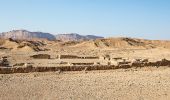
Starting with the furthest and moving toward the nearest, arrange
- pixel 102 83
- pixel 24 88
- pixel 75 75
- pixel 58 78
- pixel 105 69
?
pixel 105 69 < pixel 75 75 < pixel 58 78 < pixel 102 83 < pixel 24 88

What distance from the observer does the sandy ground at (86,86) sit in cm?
1630

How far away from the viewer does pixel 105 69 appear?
27141mm

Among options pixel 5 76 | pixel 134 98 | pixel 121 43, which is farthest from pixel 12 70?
pixel 121 43

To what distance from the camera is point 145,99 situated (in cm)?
1591

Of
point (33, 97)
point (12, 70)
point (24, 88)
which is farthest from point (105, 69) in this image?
point (33, 97)

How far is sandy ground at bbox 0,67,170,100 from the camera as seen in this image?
1630 centimetres

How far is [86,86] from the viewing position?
1922 cm

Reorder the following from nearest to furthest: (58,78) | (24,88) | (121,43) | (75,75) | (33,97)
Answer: (33,97) → (24,88) → (58,78) → (75,75) → (121,43)

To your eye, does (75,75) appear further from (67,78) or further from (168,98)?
(168,98)

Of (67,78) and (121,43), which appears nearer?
(67,78)

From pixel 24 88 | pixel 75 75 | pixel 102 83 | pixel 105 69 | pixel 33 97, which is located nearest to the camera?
pixel 33 97

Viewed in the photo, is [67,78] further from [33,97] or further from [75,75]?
[33,97]

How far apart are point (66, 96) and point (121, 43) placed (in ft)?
212

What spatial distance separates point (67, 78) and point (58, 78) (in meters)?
0.59
